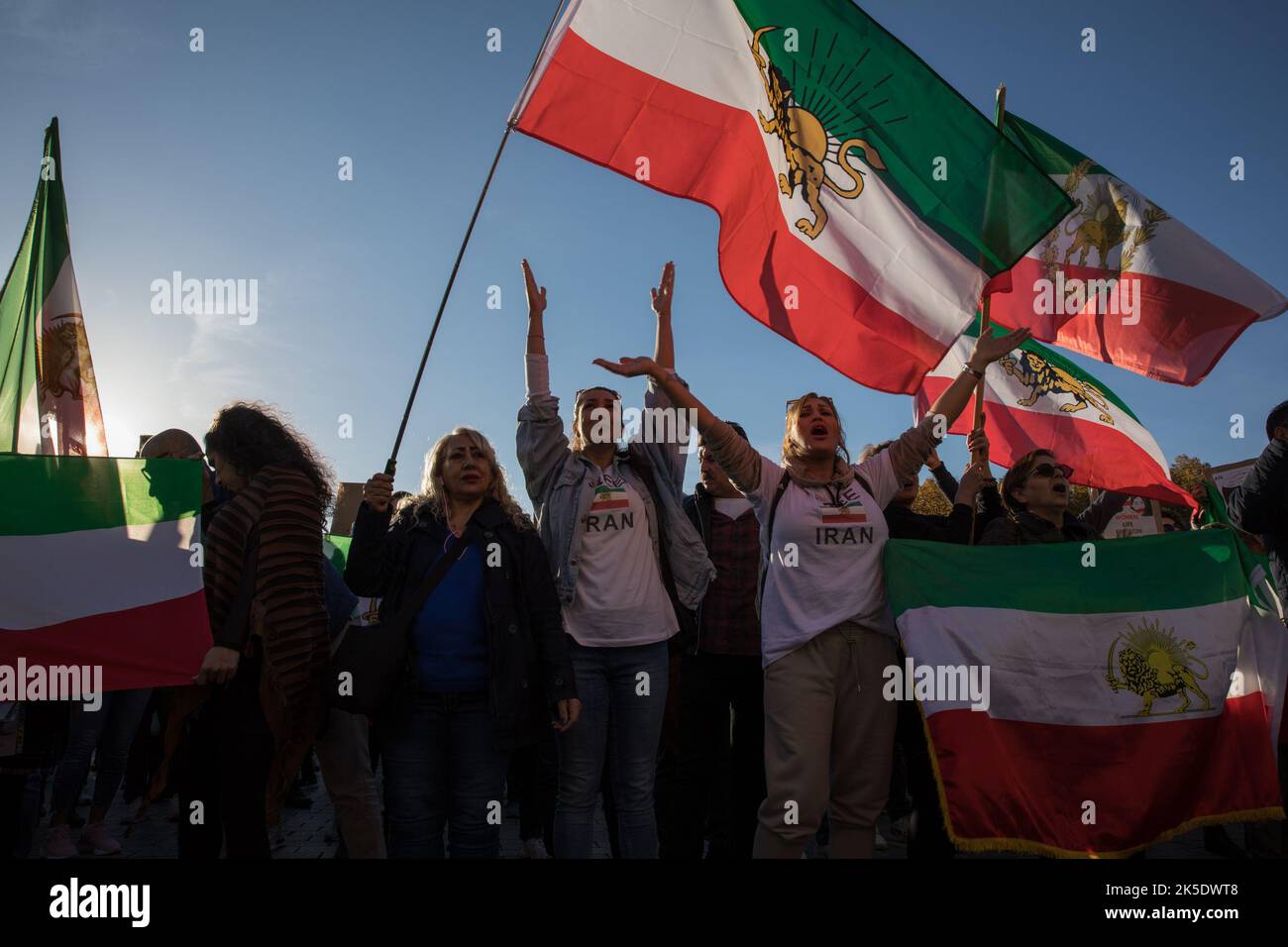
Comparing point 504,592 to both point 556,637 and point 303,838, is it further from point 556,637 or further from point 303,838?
point 303,838

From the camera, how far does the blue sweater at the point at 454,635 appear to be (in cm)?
371

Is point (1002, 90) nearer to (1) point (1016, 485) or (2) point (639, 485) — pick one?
(1) point (1016, 485)

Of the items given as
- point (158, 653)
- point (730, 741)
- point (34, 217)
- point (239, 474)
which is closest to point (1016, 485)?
point (730, 741)

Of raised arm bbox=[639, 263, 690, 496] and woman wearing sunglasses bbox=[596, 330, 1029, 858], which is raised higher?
raised arm bbox=[639, 263, 690, 496]

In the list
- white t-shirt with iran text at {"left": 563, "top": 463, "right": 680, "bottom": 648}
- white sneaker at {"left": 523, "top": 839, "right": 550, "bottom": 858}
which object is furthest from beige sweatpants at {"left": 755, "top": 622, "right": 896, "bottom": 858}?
white sneaker at {"left": 523, "top": 839, "right": 550, "bottom": 858}

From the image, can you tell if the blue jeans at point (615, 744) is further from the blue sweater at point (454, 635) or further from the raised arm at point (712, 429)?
the raised arm at point (712, 429)

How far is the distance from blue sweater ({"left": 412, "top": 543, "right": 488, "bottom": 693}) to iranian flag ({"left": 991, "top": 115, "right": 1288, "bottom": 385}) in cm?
447

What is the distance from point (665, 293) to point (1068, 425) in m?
4.29

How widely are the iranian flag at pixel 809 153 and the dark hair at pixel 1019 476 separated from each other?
714 mm

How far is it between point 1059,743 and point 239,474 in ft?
12.3

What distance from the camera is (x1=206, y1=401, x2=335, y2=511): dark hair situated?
13.4 ft

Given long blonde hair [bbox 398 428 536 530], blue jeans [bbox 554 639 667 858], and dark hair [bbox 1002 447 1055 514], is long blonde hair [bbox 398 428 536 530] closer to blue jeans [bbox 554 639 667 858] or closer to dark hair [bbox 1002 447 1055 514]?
blue jeans [bbox 554 639 667 858]

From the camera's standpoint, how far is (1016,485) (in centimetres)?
508

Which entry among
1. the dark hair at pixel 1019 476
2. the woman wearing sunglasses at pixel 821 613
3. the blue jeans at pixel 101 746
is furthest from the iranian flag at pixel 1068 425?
the blue jeans at pixel 101 746
